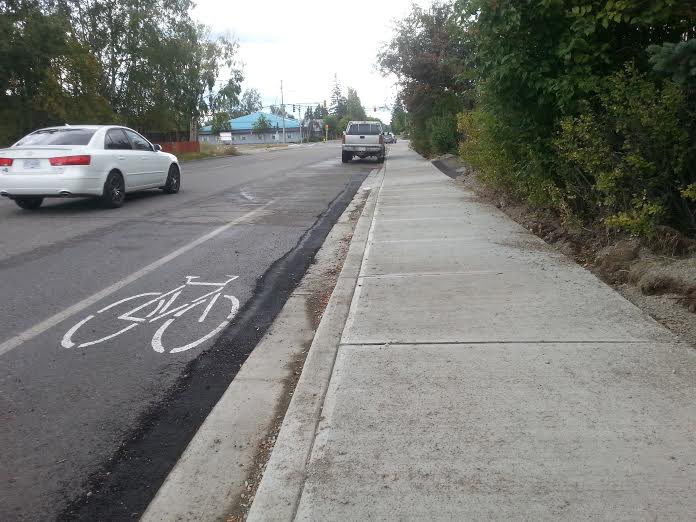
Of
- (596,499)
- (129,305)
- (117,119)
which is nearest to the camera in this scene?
(596,499)

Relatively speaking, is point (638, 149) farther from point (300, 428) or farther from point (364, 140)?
point (364, 140)

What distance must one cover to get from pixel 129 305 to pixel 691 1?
5559 mm

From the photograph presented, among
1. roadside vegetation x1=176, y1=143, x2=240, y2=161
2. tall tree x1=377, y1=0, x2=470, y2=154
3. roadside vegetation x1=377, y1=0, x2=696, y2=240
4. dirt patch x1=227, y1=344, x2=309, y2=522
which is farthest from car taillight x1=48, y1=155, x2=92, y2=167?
roadside vegetation x1=176, y1=143, x2=240, y2=161

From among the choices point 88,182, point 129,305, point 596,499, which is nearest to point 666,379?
point 596,499

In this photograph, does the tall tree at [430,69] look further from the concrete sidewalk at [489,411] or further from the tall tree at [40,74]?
the concrete sidewalk at [489,411]

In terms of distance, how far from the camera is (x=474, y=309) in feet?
18.0

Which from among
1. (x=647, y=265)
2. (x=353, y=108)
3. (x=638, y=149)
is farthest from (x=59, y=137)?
(x=353, y=108)

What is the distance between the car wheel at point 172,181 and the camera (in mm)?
15887

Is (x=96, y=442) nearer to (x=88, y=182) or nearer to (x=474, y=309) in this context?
(x=474, y=309)

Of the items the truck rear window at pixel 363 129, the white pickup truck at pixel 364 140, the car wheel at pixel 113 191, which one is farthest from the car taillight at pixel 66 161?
the truck rear window at pixel 363 129

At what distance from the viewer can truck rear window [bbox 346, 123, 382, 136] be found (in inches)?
1236

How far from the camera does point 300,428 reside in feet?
11.8

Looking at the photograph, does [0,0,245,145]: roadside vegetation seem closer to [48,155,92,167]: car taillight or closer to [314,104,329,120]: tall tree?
[48,155,92,167]: car taillight

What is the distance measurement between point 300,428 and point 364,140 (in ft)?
93.1
